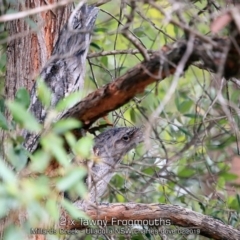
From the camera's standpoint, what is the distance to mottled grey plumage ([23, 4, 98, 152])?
1731 mm

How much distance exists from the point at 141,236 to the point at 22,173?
815 mm

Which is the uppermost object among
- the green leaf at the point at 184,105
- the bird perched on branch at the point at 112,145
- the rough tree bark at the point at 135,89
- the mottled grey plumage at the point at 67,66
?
the green leaf at the point at 184,105

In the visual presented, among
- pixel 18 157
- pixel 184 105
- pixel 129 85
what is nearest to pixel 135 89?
pixel 129 85

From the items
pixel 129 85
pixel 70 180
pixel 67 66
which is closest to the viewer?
pixel 70 180

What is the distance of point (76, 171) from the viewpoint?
0.88 metres

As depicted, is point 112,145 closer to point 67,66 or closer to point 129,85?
point 67,66

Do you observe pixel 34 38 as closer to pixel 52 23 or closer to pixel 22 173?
pixel 52 23

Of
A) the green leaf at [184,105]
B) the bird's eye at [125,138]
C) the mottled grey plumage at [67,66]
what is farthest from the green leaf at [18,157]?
the green leaf at [184,105]

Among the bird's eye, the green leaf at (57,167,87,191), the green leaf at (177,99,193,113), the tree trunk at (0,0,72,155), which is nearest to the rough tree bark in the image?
the tree trunk at (0,0,72,155)

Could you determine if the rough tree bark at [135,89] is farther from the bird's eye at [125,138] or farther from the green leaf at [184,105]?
the green leaf at [184,105]

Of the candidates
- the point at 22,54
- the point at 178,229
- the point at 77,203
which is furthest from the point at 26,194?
the point at 178,229

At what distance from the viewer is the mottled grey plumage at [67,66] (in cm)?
173

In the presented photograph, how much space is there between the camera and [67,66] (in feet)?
5.85

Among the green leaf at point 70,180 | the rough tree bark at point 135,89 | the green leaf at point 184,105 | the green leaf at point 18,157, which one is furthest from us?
the green leaf at point 184,105
